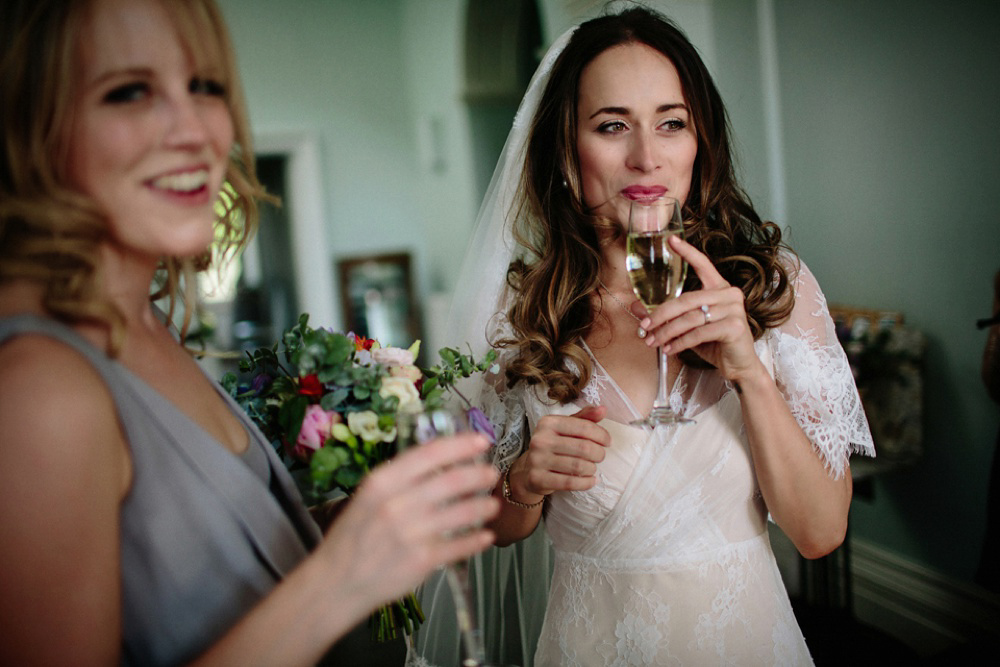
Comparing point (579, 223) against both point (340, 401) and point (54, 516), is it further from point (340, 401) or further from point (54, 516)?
point (54, 516)

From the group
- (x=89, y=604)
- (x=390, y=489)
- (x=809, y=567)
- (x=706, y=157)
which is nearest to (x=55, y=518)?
(x=89, y=604)

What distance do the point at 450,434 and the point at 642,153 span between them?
1007 mm

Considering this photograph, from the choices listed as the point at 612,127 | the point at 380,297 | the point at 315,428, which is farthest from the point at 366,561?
the point at 380,297

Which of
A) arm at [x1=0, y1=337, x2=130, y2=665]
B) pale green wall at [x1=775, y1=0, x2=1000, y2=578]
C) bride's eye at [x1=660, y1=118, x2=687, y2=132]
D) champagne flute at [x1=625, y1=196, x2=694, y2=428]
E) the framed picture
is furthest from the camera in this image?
the framed picture

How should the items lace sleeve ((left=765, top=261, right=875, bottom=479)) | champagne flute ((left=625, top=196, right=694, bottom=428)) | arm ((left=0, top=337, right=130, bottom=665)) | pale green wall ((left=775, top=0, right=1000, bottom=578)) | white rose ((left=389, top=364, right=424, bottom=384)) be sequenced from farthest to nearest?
pale green wall ((left=775, top=0, right=1000, bottom=578)), lace sleeve ((left=765, top=261, right=875, bottom=479)), champagne flute ((left=625, top=196, right=694, bottom=428)), white rose ((left=389, top=364, right=424, bottom=384)), arm ((left=0, top=337, right=130, bottom=665))

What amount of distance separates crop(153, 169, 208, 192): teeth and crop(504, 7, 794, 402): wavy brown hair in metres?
0.91

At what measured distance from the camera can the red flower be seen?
1141 mm

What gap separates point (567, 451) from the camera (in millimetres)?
1346

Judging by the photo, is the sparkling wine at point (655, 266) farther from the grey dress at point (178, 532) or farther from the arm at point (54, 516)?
the arm at point (54, 516)

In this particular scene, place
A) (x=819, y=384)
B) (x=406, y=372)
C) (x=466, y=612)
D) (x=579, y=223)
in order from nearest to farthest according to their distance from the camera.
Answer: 1. (x=466, y=612)
2. (x=406, y=372)
3. (x=819, y=384)
4. (x=579, y=223)

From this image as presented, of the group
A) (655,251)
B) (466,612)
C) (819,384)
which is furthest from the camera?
(819,384)

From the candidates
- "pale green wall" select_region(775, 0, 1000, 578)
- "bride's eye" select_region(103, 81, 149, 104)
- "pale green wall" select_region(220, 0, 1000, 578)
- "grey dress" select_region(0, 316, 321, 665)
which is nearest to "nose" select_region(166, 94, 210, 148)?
"bride's eye" select_region(103, 81, 149, 104)

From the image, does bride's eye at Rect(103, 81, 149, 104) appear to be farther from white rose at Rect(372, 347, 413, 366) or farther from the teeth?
white rose at Rect(372, 347, 413, 366)

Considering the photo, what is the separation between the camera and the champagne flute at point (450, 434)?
80 centimetres
